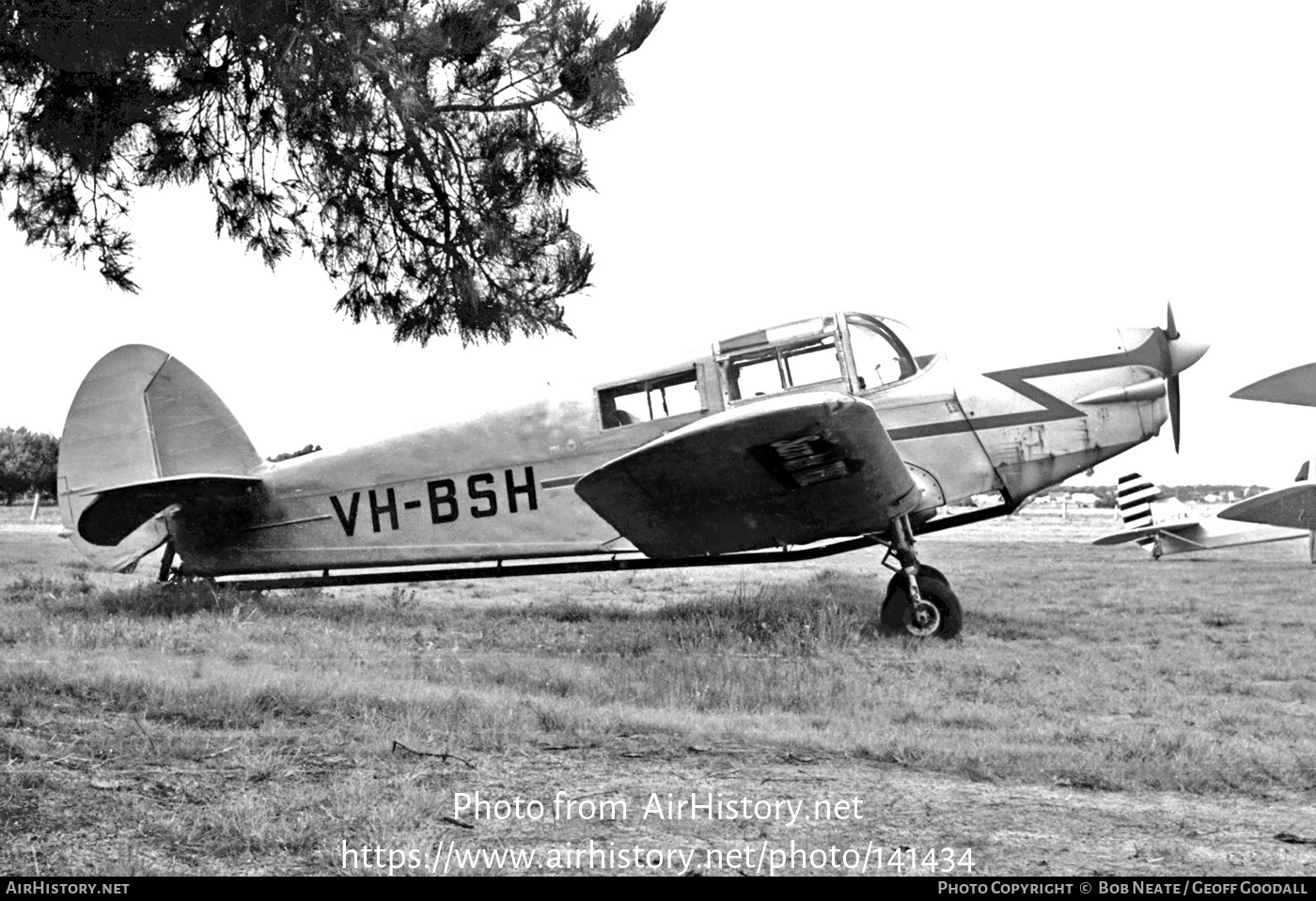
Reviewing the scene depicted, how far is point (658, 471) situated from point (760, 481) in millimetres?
757

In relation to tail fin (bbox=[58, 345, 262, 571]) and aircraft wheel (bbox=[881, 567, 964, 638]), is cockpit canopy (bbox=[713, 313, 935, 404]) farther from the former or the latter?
tail fin (bbox=[58, 345, 262, 571])

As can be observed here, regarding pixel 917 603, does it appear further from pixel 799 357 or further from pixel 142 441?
pixel 142 441

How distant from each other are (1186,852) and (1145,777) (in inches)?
40.5

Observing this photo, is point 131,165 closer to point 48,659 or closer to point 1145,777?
point 48,659

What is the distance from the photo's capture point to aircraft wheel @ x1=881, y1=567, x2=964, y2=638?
8.08 meters

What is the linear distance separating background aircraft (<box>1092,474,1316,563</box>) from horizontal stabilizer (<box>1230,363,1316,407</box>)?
14.1 metres

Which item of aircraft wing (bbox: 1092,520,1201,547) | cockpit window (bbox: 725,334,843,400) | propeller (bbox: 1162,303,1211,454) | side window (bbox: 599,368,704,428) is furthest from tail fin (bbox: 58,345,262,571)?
aircraft wing (bbox: 1092,520,1201,547)

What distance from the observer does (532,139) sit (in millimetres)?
6363

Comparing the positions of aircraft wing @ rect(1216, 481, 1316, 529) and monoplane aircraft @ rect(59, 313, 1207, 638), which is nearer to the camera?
monoplane aircraft @ rect(59, 313, 1207, 638)

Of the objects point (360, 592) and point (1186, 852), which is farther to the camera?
point (360, 592)

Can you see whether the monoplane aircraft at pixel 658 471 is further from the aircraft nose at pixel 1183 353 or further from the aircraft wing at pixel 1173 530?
the aircraft wing at pixel 1173 530

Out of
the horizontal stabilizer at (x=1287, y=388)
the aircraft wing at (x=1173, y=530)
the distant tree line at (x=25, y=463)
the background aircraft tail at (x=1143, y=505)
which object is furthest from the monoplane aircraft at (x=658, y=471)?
the distant tree line at (x=25, y=463)

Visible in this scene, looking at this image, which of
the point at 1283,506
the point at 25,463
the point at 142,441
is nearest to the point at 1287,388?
the point at 1283,506

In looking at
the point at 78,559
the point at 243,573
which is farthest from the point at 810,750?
the point at 78,559
